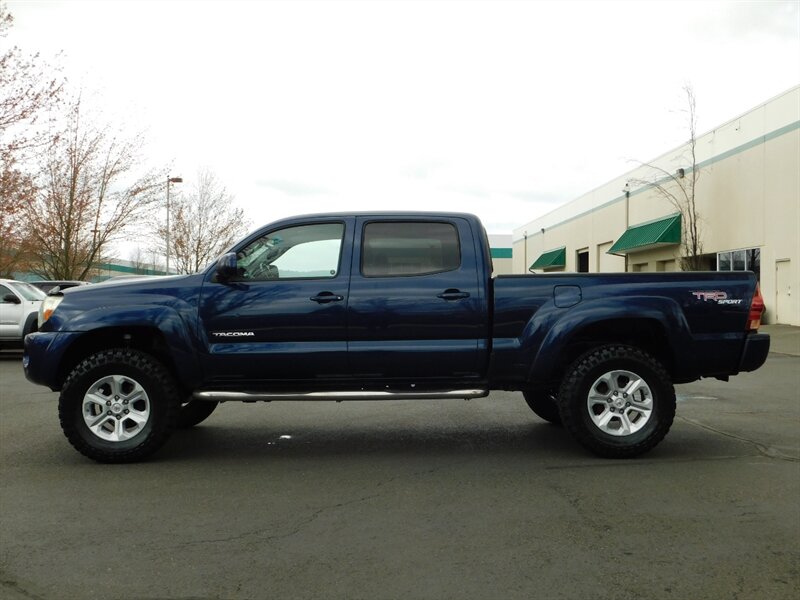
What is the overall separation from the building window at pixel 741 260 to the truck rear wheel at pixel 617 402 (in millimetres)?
20527

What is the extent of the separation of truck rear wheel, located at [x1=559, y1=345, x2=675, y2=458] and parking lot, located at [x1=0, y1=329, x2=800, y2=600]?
0.19 m

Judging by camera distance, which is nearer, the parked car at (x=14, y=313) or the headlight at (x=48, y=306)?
the headlight at (x=48, y=306)

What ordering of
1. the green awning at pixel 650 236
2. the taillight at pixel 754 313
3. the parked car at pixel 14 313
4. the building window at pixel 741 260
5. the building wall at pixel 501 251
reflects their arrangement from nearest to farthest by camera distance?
the taillight at pixel 754 313 → the parked car at pixel 14 313 → the building window at pixel 741 260 → the green awning at pixel 650 236 → the building wall at pixel 501 251

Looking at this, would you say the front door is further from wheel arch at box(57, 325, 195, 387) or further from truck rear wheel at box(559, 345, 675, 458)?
truck rear wheel at box(559, 345, 675, 458)

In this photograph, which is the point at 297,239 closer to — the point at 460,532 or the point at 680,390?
the point at 460,532

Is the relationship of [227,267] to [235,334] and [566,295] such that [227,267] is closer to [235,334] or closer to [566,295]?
[235,334]

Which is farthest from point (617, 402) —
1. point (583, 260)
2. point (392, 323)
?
point (583, 260)

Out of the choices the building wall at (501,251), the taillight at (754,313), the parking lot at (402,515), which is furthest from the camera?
the building wall at (501,251)

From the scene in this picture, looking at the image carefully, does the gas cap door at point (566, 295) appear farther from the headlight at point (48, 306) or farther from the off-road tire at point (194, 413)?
the headlight at point (48, 306)

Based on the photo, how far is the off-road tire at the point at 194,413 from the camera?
297 inches

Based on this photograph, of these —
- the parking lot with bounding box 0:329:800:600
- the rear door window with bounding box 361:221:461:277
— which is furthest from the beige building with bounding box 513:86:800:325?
the rear door window with bounding box 361:221:461:277

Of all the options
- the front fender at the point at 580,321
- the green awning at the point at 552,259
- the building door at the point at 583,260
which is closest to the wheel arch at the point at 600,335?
the front fender at the point at 580,321

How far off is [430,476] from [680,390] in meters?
6.58

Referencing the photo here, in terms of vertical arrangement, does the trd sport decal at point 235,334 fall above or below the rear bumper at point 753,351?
above
